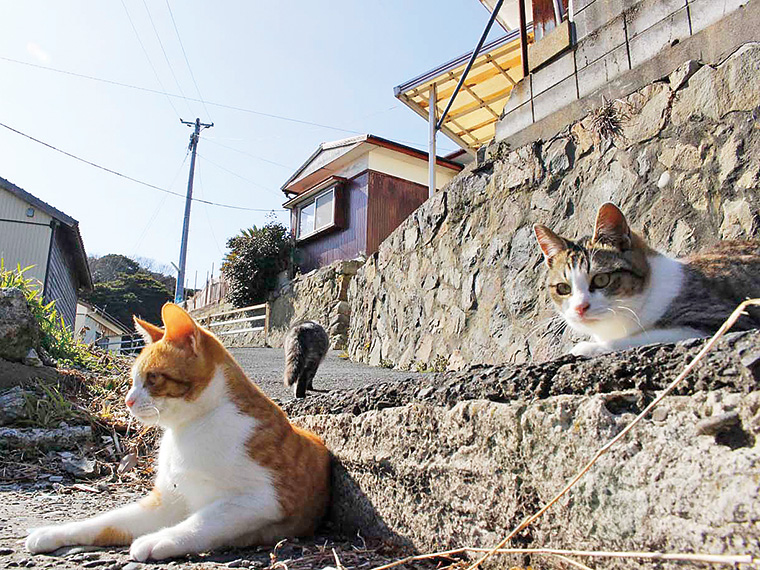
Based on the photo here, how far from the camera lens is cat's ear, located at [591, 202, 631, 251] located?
2.01 metres

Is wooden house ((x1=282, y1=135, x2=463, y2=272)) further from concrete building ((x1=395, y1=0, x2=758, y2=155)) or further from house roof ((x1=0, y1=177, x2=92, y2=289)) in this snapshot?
concrete building ((x1=395, y1=0, x2=758, y2=155))

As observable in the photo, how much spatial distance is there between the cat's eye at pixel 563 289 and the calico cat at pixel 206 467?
4.05 feet

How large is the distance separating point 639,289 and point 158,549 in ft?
6.31

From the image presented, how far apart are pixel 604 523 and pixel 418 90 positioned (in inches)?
413

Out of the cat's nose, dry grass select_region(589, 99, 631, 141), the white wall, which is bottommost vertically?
the cat's nose

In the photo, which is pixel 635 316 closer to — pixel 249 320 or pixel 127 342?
pixel 249 320

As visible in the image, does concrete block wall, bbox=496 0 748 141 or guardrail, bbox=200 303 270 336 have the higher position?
concrete block wall, bbox=496 0 748 141

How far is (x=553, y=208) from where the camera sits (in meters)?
4.52

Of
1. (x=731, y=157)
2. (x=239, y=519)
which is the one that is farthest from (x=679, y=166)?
(x=239, y=519)

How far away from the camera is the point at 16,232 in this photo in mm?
16547

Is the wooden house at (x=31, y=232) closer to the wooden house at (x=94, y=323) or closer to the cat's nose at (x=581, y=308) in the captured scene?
the wooden house at (x=94, y=323)

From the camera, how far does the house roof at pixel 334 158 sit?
16.0 meters

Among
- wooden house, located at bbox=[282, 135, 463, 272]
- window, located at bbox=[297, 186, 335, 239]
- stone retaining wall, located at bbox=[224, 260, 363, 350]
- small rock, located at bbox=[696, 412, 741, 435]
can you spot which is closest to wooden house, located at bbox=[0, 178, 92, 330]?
stone retaining wall, located at bbox=[224, 260, 363, 350]

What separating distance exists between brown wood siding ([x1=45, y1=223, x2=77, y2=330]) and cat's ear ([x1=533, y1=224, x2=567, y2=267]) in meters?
15.9
